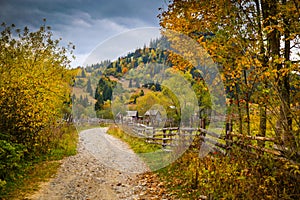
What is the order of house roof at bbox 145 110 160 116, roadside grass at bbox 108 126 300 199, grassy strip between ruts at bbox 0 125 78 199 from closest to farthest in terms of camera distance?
roadside grass at bbox 108 126 300 199
grassy strip between ruts at bbox 0 125 78 199
house roof at bbox 145 110 160 116

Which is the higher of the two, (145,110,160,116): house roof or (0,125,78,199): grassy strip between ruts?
(145,110,160,116): house roof

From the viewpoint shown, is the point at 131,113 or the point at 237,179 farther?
the point at 131,113

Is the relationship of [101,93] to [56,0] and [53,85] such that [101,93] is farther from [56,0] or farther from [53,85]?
[53,85]

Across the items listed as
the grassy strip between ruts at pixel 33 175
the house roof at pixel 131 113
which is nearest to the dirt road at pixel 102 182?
the grassy strip between ruts at pixel 33 175

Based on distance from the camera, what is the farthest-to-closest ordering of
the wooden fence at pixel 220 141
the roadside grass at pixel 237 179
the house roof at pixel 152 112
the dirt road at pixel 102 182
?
the house roof at pixel 152 112, the dirt road at pixel 102 182, the wooden fence at pixel 220 141, the roadside grass at pixel 237 179

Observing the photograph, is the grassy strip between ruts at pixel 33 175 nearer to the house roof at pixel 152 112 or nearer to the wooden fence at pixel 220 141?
the wooden fence at pixel 220 141

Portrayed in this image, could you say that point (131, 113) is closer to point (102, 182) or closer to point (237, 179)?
point (102, 182)

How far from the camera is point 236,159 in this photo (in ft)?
16.9

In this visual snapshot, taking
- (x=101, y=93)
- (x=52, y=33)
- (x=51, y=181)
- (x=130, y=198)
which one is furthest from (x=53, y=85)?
(x=101, y=93)

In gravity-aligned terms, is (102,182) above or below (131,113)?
below

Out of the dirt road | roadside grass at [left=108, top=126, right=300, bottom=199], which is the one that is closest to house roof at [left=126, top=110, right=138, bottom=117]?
the dirt road

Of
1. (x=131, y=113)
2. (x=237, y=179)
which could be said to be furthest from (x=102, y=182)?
(x=131, y=113)

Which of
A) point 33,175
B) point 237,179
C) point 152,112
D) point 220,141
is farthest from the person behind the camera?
point 152,112

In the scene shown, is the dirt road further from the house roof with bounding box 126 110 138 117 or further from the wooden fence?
the house roof with bounding box 126 110 138 117
